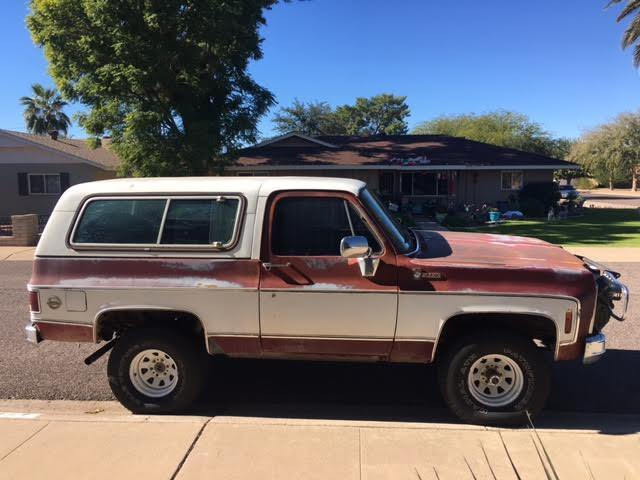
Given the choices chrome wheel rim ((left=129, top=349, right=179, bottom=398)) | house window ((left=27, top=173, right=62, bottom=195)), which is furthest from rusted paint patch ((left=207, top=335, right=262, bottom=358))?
house window ((left=27, top=173, right=62, bottom=195))

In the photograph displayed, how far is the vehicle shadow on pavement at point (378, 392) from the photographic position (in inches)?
169

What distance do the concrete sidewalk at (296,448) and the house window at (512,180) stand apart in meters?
23.0

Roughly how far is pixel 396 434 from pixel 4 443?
2832 mm

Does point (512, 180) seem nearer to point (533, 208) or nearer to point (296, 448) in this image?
point (533, 208)

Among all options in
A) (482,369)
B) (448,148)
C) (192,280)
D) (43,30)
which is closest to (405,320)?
(482,369)

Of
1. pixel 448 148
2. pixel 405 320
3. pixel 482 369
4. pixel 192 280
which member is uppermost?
pixel 448 148

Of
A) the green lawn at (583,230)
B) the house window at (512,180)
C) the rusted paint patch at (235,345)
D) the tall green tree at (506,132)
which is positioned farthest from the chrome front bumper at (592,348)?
the tall green tree at (506,132)

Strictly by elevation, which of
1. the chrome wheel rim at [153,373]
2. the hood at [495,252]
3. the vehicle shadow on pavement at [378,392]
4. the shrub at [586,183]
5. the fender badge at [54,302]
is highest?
the shrub at [586,183]

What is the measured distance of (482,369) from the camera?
3982 mm

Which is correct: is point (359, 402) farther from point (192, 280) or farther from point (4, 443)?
point (4, 443)

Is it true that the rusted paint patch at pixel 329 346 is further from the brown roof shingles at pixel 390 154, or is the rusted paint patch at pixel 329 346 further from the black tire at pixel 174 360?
the brown roof shingles at pixel 390 154

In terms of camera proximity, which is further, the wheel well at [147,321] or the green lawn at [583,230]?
the green lawn at [583,230]

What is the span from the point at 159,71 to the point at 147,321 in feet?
45.7

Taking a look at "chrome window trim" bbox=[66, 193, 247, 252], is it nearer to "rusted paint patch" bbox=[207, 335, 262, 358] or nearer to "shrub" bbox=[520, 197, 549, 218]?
"rusted paint patch" bbox=[207, 335, 262, 358]
